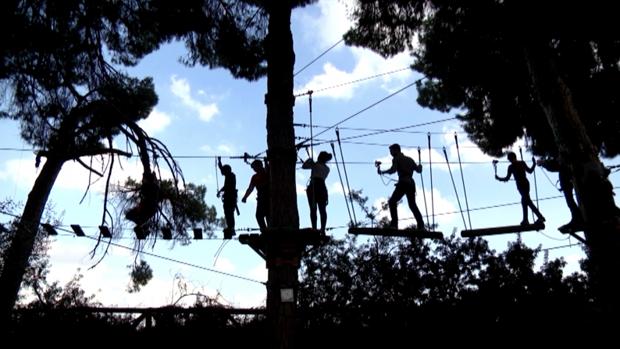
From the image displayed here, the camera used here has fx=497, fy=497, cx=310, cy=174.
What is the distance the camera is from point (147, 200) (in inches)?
209

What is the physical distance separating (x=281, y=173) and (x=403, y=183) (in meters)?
2.17

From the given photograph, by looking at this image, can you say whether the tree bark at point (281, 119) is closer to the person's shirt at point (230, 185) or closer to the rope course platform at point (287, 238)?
the rope course platform at point (287, 238)

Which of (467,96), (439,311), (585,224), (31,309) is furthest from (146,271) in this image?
(585,224)

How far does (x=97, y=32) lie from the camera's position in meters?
6.47

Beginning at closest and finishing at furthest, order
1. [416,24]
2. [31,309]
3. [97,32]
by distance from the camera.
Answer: [97,32] < [31,309] < [416,24]

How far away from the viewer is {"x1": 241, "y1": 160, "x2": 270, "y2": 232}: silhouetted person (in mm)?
7633

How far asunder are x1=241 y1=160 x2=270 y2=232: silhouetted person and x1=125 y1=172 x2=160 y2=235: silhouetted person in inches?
92.3

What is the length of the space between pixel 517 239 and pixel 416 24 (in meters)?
7.71

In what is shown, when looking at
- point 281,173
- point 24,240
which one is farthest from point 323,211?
point 24,240

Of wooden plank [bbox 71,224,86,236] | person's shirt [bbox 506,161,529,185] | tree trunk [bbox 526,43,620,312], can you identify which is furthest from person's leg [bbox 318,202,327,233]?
wooden plank [bbox 71,224,86,236]

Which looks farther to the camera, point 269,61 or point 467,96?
point 467,96

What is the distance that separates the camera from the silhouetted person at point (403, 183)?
7457 mm

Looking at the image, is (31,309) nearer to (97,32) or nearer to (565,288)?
(97,32)

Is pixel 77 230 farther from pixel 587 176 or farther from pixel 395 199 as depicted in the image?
pixel 587 176
